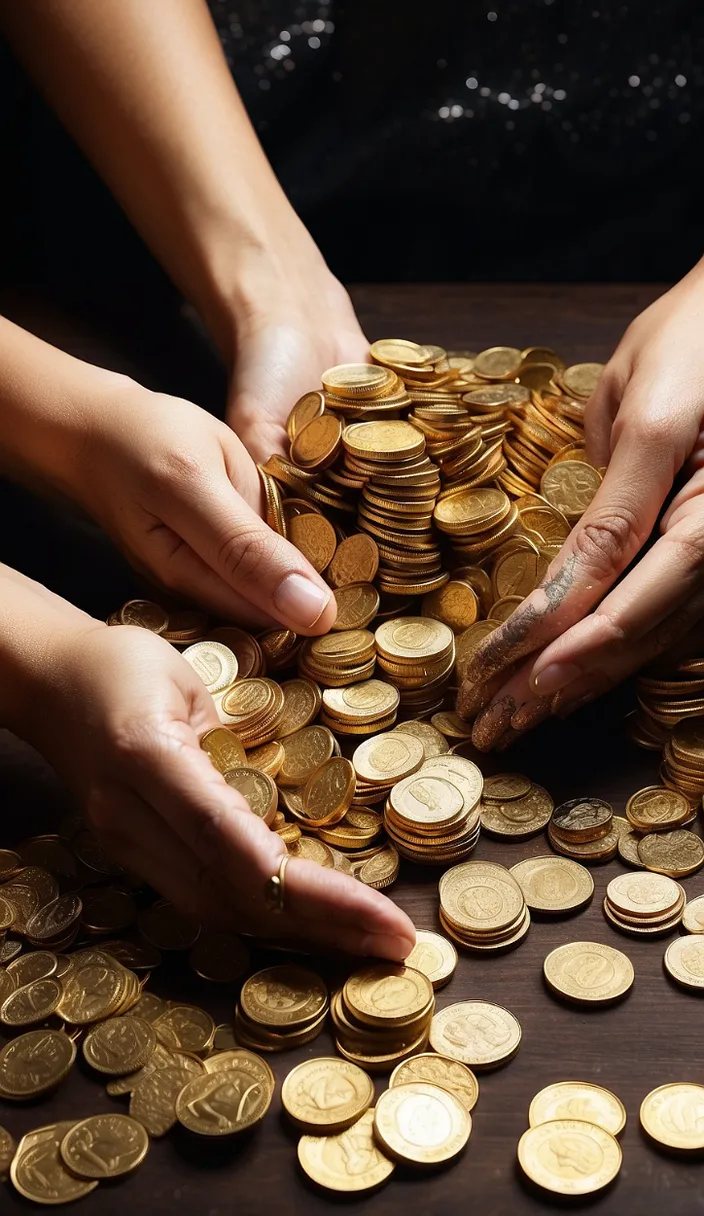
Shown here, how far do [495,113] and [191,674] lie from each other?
149 centimetres

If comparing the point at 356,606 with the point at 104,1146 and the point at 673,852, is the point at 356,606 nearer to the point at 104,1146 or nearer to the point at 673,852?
the point at 673,852

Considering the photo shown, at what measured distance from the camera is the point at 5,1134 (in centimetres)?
97

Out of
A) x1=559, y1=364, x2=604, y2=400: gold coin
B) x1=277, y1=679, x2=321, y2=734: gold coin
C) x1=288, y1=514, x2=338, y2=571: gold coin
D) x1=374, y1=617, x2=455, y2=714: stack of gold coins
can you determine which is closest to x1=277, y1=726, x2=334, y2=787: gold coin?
x1=277, y1=679, x2=321, y2=734: gold coin

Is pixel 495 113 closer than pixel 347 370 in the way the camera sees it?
No

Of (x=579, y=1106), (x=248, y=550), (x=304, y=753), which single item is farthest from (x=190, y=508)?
(x=579, y=1106)

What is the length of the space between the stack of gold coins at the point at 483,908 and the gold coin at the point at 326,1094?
174mm

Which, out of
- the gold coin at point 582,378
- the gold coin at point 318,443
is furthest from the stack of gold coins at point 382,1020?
the gold coin at point 582,378

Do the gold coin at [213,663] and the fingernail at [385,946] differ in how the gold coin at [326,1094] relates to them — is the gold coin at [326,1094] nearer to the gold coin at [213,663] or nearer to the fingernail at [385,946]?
the fingernail at [385,946]

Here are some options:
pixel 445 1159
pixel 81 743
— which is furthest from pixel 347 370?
pixel 445 1159

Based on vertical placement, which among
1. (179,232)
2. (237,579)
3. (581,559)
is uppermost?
(179,232)

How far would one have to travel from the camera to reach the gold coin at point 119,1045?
3.33 ft

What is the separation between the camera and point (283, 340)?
1.70 meters

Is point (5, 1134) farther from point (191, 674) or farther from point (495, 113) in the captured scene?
point (495, 113)

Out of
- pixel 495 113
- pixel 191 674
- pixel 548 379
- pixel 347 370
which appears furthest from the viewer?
pixel 495 113
